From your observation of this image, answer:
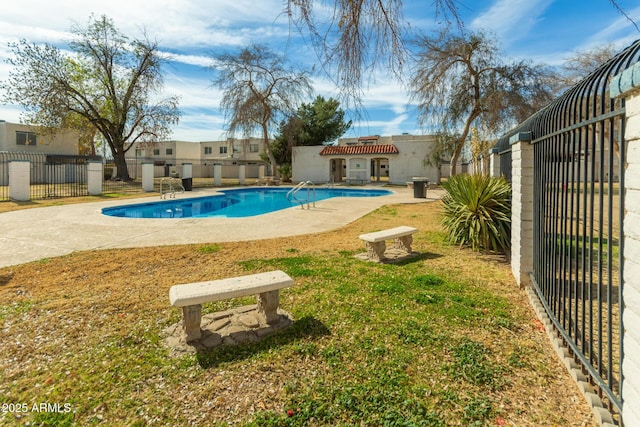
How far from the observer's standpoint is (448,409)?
90.4 inches

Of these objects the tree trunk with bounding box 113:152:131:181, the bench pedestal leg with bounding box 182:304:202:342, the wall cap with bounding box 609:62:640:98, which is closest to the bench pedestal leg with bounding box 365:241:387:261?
the bench pedestal leg with bounding box 182:304:202:342

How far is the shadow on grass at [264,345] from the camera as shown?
9.53 feet

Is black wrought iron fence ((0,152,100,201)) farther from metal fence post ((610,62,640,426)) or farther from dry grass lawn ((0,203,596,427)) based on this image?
metal fence post ((610,62,640,426))

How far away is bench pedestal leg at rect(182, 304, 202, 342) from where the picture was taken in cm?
314

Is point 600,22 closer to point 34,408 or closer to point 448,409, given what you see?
→ point 448,409

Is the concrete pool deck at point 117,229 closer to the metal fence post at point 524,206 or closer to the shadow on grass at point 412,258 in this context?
the shadow on grass at point 412,258

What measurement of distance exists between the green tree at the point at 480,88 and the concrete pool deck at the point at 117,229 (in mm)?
9405

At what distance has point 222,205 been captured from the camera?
1820cm

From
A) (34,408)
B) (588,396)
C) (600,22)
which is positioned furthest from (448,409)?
(600,22)

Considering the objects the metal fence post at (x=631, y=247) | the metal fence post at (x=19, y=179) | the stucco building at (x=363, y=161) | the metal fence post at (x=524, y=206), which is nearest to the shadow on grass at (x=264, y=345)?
the metal fence post at (x=631, y=247)

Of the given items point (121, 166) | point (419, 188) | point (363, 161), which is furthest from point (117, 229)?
point (363, 161)

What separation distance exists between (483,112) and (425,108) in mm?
4382

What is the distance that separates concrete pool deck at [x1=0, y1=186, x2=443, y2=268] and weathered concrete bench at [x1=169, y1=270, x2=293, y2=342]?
446 cm

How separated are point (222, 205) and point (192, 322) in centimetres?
1561
